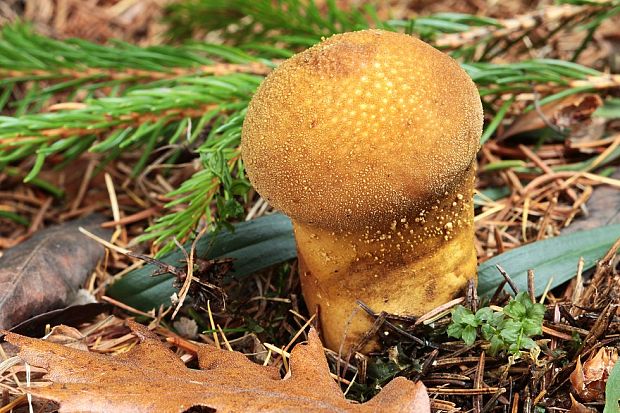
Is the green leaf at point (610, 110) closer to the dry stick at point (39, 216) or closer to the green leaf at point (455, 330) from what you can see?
the green leaf at point (455, 330)

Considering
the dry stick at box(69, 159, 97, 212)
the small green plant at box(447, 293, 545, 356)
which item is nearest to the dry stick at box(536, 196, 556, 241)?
the small green plant at box(447, 293, 545, 356)

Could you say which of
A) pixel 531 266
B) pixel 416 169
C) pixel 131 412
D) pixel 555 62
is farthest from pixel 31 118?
pixel 555 62

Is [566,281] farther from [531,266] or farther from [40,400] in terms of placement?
[40,400]

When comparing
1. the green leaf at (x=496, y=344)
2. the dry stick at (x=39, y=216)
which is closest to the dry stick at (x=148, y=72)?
the dry stick at (x=39, y=216)

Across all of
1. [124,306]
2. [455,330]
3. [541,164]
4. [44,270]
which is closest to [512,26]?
[541,164]

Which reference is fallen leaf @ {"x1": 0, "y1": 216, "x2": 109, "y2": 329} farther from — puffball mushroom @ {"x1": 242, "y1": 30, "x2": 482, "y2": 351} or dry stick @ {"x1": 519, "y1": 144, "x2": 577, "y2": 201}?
dry stick @ {"x1": 519, "y1": 144, "x2": 577, "y2": 201}
